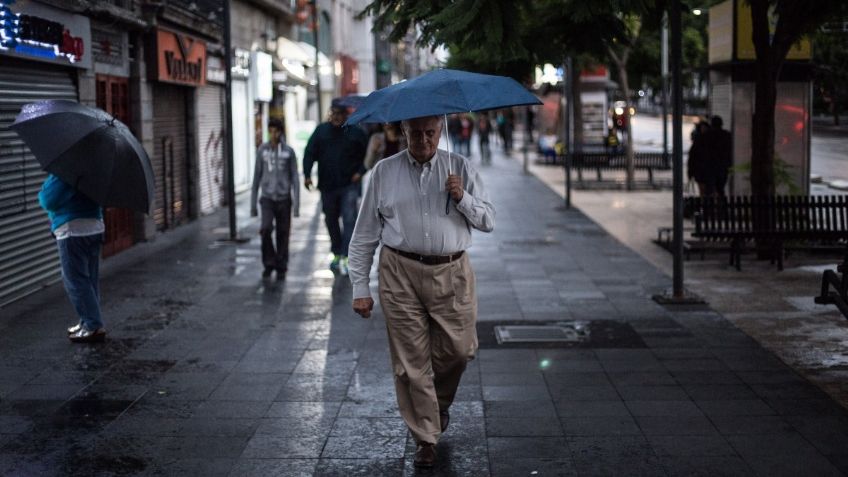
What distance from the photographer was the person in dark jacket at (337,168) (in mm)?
13195

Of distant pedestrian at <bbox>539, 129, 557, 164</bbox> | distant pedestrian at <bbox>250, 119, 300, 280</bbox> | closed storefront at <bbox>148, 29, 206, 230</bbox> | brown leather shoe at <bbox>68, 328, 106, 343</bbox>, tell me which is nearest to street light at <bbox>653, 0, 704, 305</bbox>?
distant pedestrian at <bbox>250, 119, 300, 280</bbox>

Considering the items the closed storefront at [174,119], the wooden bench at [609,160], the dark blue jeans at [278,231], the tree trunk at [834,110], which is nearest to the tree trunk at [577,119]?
the wooden bench at [609,160]

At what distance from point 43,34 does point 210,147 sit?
32.4 ft

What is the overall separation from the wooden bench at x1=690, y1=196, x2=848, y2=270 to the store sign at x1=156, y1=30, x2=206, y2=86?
8.45 m

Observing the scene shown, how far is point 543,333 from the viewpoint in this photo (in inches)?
378

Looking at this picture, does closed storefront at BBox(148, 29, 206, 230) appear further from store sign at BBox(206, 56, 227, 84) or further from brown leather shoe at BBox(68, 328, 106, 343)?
brown leather shoe at BBox(68, 328, 106, 343)

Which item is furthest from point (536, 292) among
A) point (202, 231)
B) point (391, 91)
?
point (202, 231)

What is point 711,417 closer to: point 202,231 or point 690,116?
point 202,231

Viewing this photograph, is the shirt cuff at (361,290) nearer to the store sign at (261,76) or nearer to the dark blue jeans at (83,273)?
the dark blue jeans at (83,273)

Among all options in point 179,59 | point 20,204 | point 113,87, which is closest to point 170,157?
point 179,59

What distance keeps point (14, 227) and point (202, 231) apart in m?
6.53

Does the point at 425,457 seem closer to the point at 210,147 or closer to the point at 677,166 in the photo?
the point at 677,166

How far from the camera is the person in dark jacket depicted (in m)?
13.2

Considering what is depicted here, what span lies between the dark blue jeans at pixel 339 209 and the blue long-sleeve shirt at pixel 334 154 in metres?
0.08
